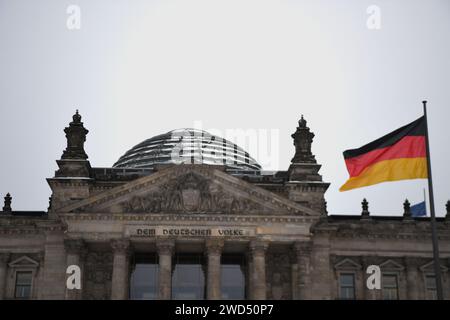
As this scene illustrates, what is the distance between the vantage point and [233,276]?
190ft

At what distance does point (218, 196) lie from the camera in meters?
56.2

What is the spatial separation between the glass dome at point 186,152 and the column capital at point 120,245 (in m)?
20.9

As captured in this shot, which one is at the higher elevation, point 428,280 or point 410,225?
point 410,225

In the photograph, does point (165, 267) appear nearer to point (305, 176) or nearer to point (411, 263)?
point (305, 176)

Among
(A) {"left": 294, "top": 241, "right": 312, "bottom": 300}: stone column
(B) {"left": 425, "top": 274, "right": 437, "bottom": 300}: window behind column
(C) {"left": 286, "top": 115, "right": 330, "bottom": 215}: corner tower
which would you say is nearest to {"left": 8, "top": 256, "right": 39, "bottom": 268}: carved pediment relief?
(A) {"left": 294, "top": 241, "right": 312, "bottom": 300}: stone column

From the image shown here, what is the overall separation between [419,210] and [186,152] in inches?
1009

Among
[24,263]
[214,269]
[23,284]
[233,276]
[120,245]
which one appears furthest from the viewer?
[233,276]

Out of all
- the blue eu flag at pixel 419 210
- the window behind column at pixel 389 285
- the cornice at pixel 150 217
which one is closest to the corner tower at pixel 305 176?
the cornice at pixel 150 217

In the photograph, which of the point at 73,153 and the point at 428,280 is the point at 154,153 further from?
the point at 428,280

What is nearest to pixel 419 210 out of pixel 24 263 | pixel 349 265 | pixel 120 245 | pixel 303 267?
pixel 349 265

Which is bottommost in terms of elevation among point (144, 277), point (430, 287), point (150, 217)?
point (430, 287)
